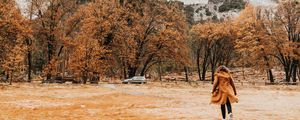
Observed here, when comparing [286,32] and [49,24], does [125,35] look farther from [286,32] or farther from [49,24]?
[286,32]

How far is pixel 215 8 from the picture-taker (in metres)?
186

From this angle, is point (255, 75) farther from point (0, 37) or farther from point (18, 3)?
point (0, 37)

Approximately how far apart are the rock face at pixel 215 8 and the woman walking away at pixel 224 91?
15535 cm

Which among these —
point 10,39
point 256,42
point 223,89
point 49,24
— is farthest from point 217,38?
point 223,89

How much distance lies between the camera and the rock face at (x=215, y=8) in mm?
170625

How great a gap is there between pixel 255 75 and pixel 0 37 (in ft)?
203

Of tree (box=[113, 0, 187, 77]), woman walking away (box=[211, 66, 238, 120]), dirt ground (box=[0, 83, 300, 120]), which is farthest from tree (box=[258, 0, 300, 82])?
woman walking away (box=[211, 66, 238, 120])

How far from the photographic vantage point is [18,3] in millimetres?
51188

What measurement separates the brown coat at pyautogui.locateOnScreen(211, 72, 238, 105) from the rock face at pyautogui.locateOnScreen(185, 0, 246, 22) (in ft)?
510

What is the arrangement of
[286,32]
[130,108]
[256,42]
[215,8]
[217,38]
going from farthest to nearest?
[215,8] < [217,38] < [286,32] < [256,42] < [130,108]

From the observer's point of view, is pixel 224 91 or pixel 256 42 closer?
pixel 224 91

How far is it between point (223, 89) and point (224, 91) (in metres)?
0.08

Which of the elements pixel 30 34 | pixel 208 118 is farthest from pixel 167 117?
pixel 30 34

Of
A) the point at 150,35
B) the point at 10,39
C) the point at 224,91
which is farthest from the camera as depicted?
the point at 150,35
